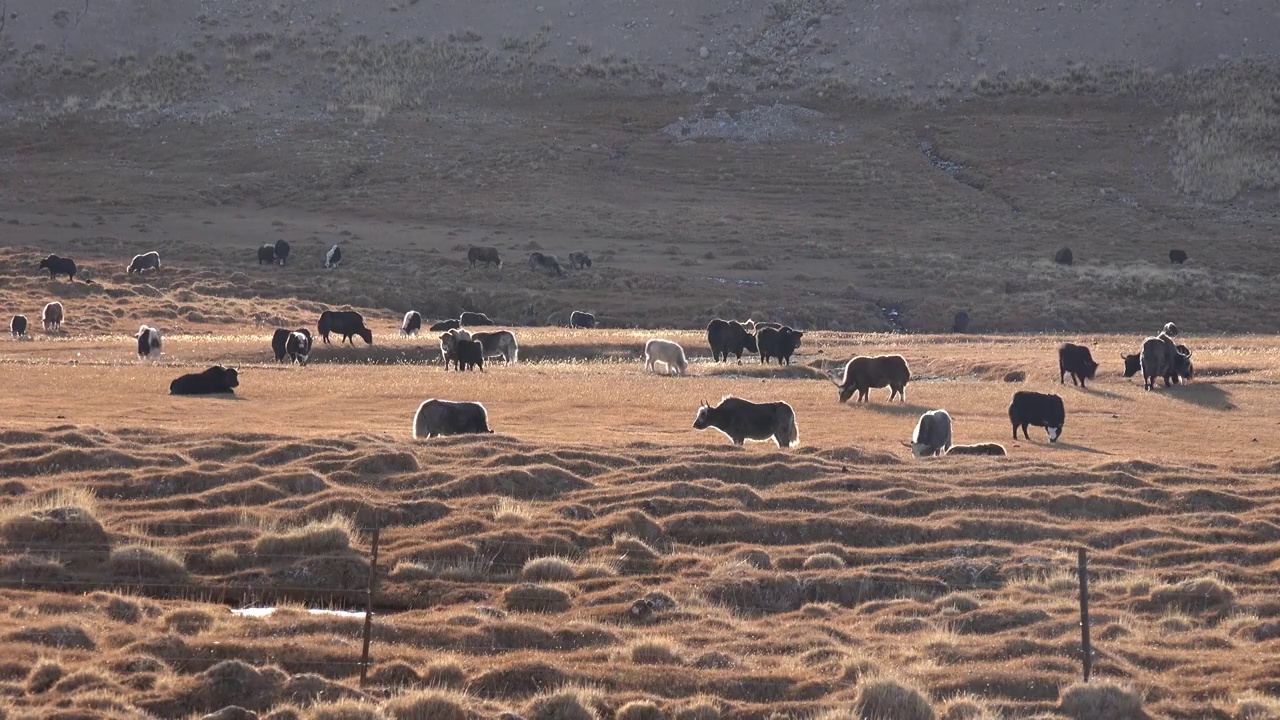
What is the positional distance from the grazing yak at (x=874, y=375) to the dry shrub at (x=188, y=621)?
20.8 meters

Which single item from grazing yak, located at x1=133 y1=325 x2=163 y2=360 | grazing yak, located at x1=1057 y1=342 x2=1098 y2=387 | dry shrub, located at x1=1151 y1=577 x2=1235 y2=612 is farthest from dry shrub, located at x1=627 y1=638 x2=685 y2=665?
grazing yak, located at x1=133 y1=325 x2=163 y2=360

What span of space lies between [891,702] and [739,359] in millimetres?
33329

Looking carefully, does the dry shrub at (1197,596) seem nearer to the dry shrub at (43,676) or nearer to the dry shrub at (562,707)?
the dry shrub at (562,707)

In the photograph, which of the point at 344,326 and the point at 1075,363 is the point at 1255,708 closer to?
the point at 1075,363

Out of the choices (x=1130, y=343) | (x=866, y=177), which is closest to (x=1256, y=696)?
(x=1130, y=343)

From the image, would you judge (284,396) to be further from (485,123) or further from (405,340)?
(485,123)

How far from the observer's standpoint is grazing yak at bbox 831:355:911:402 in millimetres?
33000

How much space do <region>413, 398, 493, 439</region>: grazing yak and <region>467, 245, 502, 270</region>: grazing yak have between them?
1742 inches

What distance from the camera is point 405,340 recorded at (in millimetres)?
46656

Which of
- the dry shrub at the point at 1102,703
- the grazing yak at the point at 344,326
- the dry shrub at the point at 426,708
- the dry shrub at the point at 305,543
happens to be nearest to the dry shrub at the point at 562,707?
the dry shrub at the point at 426,708

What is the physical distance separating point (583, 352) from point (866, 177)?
55.2 m

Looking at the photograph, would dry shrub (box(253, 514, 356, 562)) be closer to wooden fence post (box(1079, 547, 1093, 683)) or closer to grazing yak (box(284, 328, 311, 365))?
wooden fence post (box(1079, 547, 1093, 683))

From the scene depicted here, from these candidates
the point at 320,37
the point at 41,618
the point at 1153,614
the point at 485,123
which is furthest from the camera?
the point at 320,37

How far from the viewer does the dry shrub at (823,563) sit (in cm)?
1731
